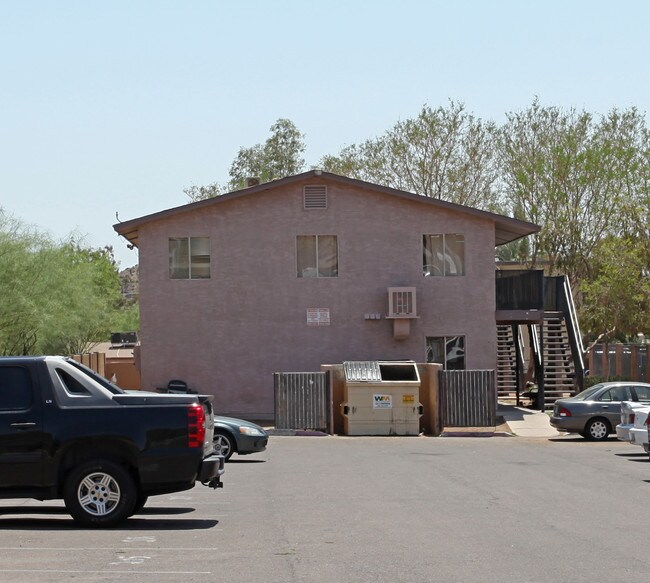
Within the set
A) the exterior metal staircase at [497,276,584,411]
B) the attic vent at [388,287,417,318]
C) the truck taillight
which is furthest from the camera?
the exterior metal staircase at [497,276,584,411]

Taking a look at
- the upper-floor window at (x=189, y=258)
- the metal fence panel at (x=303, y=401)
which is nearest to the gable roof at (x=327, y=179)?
the upper-floor window at (x=189, y=258)

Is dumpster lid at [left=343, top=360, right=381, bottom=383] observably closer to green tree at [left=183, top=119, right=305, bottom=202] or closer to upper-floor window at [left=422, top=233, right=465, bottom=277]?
upper-floor window at [left=422, top=233, right=465, bottom=277]

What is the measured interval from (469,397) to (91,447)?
19.1m

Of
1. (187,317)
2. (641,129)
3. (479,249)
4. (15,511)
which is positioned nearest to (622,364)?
(479,249)

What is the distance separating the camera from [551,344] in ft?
123

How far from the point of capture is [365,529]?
12.2 metres

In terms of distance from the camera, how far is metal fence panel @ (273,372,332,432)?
2994cm

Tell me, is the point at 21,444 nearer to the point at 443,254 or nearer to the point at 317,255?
the point at 317,255

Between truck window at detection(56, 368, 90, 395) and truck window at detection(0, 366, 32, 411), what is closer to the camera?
truck window at detection(0, 366, 32, 411)

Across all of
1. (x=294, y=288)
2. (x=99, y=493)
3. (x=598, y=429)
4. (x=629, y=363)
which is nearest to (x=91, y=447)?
(x=99, y=493)

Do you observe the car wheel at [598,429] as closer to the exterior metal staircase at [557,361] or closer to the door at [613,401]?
the door at [613,401]

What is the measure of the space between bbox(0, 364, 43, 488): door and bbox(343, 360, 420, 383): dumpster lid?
1703 centimetres

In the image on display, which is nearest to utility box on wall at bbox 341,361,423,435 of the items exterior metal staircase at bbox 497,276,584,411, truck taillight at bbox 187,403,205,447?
exterior metal staircase at bbox 497,276,584,411

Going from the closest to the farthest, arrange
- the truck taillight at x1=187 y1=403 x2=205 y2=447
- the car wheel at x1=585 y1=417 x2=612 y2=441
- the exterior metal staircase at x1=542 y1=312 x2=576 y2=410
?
1. the truck taillight at x1=187 y1=403 x2=205 y2=447
2. the car wheel at x1=585 y1=417 x2=612 y2=441
3. the exterior metal staircase at x1=542 y1=312 x2=576 y2=410
